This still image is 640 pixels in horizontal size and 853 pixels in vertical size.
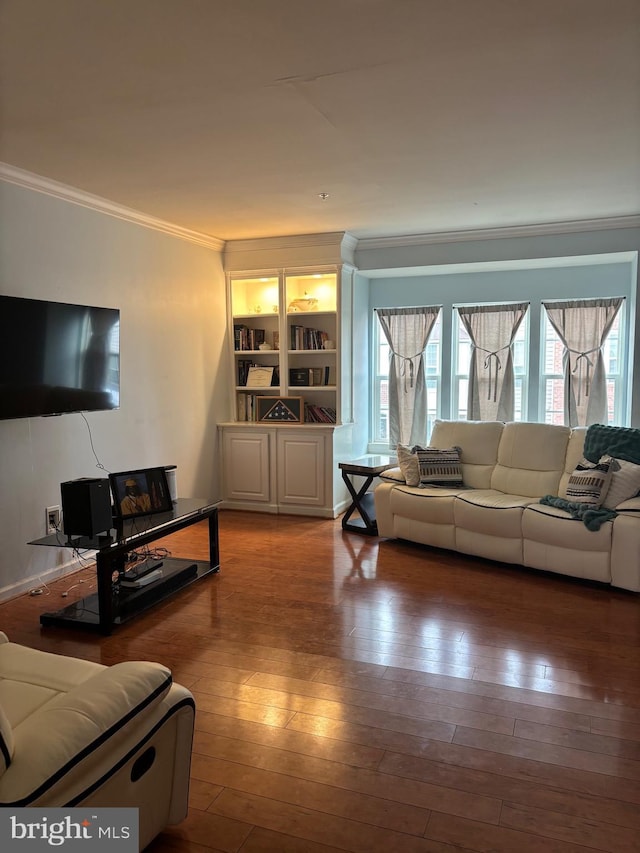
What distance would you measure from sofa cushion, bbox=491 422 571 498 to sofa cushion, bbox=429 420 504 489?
70mm

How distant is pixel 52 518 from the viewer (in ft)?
13.5

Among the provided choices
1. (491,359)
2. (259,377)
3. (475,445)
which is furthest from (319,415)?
(491,359)

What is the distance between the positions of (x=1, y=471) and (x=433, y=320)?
423cm

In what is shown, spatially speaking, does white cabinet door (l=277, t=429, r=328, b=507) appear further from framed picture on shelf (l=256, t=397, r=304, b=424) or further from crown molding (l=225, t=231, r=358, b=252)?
crown molding (l=225, t=231, r=358, b=252)

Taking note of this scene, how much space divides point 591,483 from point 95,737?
3581mm

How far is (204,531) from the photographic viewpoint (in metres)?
5.49

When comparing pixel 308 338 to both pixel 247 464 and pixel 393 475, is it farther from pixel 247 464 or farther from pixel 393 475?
pixel 393 475

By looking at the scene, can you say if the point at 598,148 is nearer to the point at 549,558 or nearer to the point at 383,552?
the point at 549,558

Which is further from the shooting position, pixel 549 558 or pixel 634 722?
pixel 549 558

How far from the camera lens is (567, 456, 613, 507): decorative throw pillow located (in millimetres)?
4180

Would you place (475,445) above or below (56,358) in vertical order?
below

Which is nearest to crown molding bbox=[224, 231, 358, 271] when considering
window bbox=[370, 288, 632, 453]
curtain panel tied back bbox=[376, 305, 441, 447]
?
curtain panel tied back bbox=[376, 305, 441, 447]

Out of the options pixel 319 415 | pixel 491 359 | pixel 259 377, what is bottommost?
pixel 319 415

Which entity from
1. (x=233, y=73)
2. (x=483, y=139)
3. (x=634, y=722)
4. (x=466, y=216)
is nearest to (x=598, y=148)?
(x=483, y=139)
